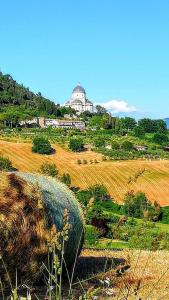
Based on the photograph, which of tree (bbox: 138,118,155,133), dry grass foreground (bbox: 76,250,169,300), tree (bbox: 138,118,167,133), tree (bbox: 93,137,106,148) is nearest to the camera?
dry grass foreground (bbox: 76,250,169,300)

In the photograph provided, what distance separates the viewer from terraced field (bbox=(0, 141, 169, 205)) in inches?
3676

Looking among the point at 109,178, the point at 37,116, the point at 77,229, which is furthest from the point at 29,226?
the point at 37,116

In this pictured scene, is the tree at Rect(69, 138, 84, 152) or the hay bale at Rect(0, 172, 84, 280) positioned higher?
the hay bale at Rect(0, 172, 84, 280)

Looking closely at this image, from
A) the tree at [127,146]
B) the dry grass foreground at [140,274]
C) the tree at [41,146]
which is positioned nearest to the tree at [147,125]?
the tree at [127,146]

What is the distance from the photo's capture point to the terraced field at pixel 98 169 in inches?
3676

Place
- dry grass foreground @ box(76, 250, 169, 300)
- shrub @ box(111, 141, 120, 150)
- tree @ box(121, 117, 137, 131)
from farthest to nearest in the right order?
tree @ box(121, 117, 137, 131) < shrub @ box(111, 141, 120, 150) < dry grass foreground @ box(76, 250, 169, 300)

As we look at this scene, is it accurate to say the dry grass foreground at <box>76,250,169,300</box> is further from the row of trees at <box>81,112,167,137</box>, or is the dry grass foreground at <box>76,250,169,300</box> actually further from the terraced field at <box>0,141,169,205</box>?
the row of trees at <box>81,112,167,137</box>

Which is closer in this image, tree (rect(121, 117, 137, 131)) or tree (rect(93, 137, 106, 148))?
tree (rect(93, 137, 106, 148))

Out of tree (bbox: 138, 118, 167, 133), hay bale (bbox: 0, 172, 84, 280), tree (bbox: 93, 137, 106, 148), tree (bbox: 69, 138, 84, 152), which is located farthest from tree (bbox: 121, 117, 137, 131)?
hay bale (bbox: 0, 172, 84, 280)

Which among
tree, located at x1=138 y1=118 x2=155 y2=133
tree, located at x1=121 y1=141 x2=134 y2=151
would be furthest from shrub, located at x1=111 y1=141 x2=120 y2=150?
tree, located at x1=138 y1=118 x2=155 y2=133

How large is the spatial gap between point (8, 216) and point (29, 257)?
2.94 ft

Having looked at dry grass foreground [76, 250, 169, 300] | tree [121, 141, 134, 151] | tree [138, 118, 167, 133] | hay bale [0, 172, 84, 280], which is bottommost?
tree [121, 141, 134, 151]

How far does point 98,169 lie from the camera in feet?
339

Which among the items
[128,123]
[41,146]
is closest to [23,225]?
[41,146]
